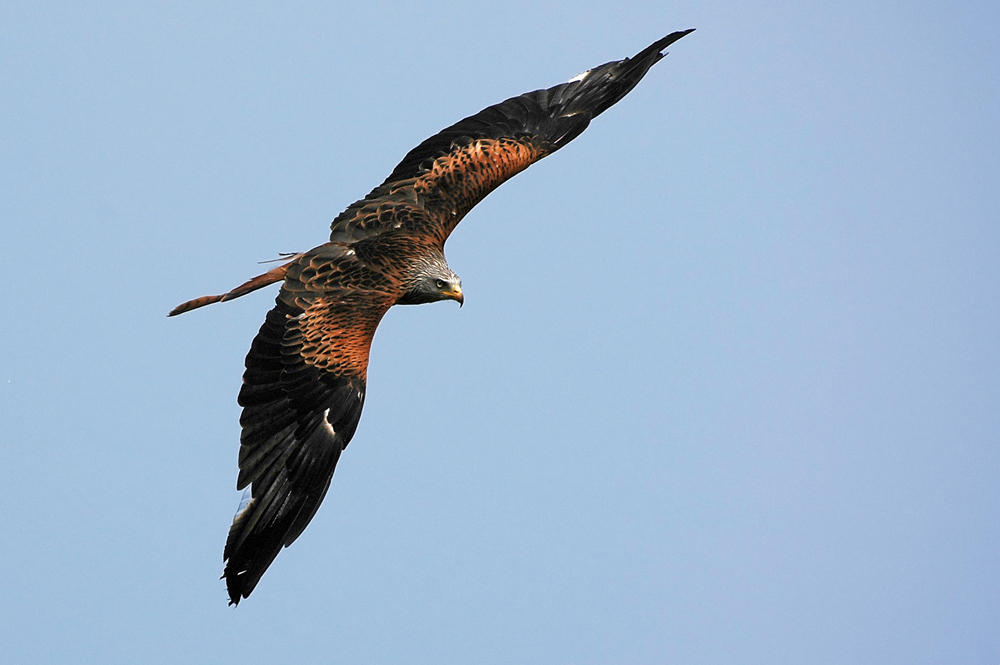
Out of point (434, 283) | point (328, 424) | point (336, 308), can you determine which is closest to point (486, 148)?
point (434, 283)

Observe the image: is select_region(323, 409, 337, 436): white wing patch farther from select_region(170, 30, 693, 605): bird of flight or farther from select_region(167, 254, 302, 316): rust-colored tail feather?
select_region(167, 254, 302, 316): rust-colored tail feather

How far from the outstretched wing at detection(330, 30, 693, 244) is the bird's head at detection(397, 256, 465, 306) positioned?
447 millimetres

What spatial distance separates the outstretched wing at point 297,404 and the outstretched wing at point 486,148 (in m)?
0.87

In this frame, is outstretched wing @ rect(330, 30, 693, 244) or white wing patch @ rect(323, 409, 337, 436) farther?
outstretched wing @ rect(330, 30, 693, 244)

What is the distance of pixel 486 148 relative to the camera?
11617 millimetres

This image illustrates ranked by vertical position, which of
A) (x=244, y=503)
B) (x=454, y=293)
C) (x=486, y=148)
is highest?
(x=486, y=148)

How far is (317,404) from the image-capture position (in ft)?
32.3

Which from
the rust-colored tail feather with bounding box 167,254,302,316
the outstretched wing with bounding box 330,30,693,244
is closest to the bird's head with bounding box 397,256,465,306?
the outstretched wing with bounding box 330,30,693,244

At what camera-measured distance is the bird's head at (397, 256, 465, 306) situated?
1044cm

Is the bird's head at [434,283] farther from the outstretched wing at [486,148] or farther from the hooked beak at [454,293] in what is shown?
the outstretched wing at [486,148]

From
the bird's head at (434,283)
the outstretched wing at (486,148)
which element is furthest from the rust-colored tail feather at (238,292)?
the bird's head at (434,283)

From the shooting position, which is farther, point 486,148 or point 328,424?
point 486,148

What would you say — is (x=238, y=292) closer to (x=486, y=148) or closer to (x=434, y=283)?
(x=434, y=283)

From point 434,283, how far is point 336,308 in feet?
2.77
